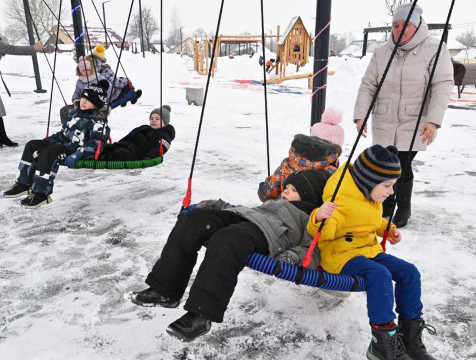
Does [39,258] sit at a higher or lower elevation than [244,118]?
lower

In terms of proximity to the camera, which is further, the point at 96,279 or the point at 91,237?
the point at 91,237

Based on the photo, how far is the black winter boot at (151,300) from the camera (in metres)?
1.91

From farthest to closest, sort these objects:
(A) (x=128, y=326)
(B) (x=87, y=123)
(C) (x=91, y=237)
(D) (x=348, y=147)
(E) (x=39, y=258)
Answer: (D) (x=348, y=147) → (B) (x=87, y=123) → (C) (x=91, y=237) → (E) (x=39, y=258) → (A) (x=128, y=326)

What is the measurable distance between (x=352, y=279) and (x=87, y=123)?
292cm

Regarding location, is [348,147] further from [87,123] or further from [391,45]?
[87,123]

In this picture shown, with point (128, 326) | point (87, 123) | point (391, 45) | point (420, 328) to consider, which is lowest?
point (128, 326)

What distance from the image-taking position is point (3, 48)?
5.50m

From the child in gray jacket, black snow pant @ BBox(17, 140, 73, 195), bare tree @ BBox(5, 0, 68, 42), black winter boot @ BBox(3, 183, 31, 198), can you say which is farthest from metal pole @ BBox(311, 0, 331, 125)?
bare tree @ BBox(5, 0, 68, 42)

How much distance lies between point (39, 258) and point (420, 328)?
97.7 inches

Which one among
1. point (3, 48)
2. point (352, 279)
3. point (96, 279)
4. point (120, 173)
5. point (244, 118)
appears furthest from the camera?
point (244, 118)

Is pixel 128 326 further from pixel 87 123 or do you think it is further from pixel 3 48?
pixel 3 48

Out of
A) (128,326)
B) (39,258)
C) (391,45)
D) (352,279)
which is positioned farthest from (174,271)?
(391,45)

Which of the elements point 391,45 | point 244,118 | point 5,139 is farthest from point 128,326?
point 244,118

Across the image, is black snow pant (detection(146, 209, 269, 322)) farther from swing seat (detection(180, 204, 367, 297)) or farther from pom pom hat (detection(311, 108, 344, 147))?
pom pom hat (detection(311, 108, 344, 147))
